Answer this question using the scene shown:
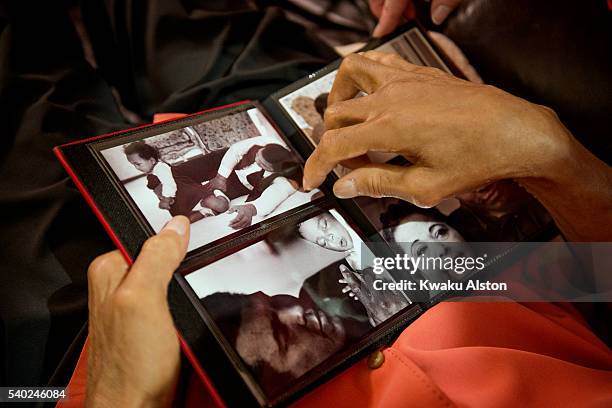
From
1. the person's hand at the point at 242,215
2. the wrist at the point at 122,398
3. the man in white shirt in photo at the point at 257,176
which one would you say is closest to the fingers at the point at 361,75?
the man in white shirt in photo at the point at 257,176

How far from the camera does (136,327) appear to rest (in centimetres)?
58

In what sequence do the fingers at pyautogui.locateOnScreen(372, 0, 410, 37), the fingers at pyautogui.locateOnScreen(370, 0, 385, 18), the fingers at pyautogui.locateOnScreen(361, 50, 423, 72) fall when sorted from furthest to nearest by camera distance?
1. the fingers at pyautogui.locateOnScreen(370, 0, 385, 18)
2. the fingers at pyautogui.locateOnScreen(372, 0, 410, 37)
3. the fingers at pyautogui.locateOnScreen(361, 50, 423, 72)

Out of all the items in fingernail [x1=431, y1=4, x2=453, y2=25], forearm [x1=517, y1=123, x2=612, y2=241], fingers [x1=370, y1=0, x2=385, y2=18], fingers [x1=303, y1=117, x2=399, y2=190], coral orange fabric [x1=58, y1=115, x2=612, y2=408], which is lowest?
coral orange fabric [x1=58, y1=115, x2=612, y2=408]

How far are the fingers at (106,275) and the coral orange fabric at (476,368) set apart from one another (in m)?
0.16

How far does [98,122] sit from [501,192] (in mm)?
746

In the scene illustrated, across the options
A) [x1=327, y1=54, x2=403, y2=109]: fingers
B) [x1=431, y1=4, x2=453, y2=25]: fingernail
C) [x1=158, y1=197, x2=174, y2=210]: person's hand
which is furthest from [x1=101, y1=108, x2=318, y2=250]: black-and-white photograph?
[x1=431, y1=4, x2=453, y2=25]: fingernail

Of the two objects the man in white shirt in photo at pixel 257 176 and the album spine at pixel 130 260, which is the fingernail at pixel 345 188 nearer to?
the man in white shirt in photo at pixel 257 176

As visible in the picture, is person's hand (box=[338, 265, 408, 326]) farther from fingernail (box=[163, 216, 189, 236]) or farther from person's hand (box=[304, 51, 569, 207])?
fingernail (box=[163, 216, 189, 236])

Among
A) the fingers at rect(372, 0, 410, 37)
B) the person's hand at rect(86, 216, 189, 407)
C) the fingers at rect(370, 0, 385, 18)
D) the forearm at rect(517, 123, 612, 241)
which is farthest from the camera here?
the fingers at rect(370, 0, 385, 18)

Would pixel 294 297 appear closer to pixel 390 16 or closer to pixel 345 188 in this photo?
pixel 345 188

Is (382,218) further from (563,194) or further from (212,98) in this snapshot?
(212,98)

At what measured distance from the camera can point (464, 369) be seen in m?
0.71

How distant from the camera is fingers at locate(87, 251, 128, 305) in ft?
2.06

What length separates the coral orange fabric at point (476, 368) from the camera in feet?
2.22
